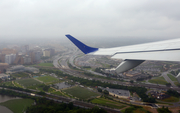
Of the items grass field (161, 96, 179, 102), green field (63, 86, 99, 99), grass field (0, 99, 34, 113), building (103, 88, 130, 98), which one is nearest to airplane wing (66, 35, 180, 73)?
green field (63, 86, 99, 99)

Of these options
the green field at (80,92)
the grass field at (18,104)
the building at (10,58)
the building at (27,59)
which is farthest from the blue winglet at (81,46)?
the building at (10,58)

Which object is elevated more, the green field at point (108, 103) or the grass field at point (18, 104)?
the green field at point (108, 103)

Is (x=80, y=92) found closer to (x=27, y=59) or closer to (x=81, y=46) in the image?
(x=81, y=46)

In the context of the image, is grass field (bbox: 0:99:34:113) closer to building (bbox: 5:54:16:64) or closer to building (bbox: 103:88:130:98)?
building (bbox: 103:88:130:98)

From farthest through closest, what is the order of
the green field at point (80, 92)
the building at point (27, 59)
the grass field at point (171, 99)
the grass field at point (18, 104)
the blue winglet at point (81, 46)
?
the building at point (27, 59)
the green field at point (80, 92)
the grass field at point (171, 99)
the grass field at point (18, 104)
the blue winglet at point (81, 46)

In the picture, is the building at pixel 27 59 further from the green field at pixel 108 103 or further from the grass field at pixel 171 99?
the grass field at pixel 171 99

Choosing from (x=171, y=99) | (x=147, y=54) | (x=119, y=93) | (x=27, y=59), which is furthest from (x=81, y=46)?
(x=27, y=59)
